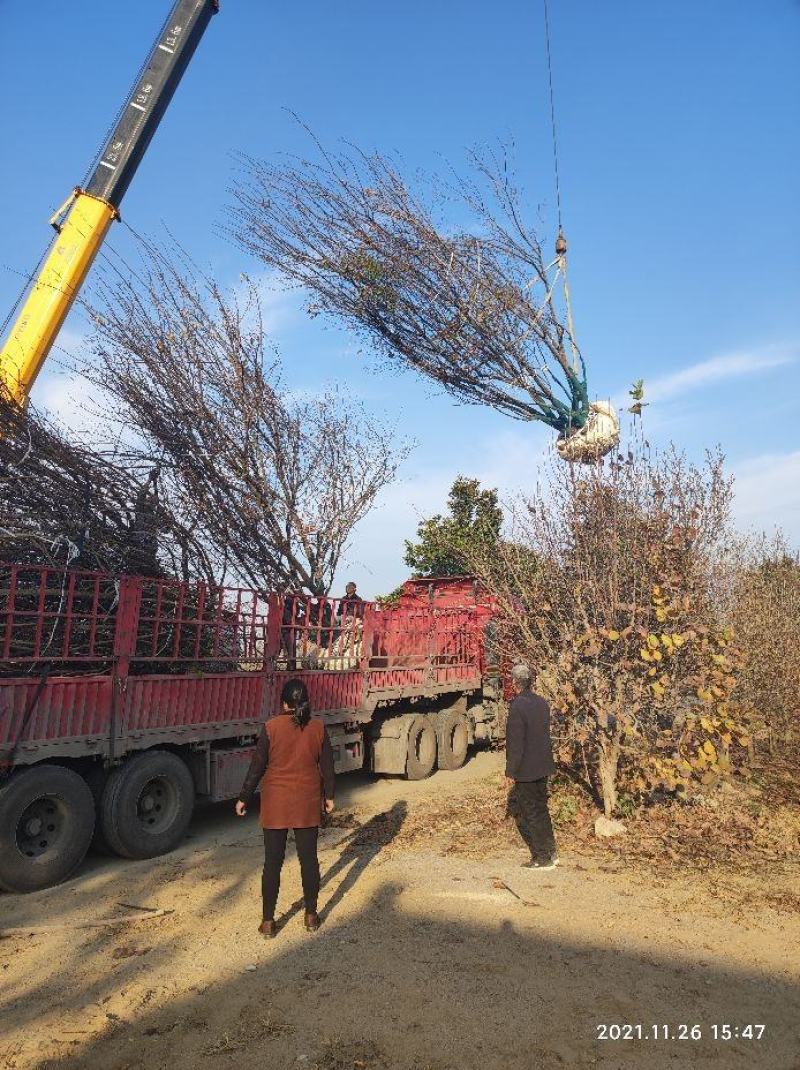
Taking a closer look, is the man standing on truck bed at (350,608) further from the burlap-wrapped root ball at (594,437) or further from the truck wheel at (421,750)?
the burlap-wrapped root ball at (594,437)

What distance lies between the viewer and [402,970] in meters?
4.00

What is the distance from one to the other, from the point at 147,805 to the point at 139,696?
972 mm

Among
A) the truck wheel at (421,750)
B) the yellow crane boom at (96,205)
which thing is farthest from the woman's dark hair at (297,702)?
the truck wheel at (421,750)

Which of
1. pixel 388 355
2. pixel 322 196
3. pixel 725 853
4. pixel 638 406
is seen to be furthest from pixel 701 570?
pixel 322 196

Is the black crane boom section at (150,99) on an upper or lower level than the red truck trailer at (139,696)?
upper

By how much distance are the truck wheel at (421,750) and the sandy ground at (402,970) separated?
4.05 meters

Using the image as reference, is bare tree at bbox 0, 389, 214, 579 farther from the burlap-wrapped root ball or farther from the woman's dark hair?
the burlap-wrapped root ball

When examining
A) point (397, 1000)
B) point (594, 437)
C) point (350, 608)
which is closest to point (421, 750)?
point (350, 608)

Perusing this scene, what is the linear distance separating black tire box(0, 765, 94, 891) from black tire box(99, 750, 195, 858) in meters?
→ 0.22

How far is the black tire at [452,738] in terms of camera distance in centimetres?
1095

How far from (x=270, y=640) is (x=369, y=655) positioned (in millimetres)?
1960

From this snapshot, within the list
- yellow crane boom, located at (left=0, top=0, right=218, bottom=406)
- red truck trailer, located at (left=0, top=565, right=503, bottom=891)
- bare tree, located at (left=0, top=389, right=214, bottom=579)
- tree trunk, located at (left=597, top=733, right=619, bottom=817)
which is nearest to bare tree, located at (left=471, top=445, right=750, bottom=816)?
tree trunk, located at (left=597, top=733, right=619, bottom=817)

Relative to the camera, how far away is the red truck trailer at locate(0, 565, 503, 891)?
5.58 meters

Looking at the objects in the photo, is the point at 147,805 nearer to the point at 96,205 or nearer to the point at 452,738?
the point at 452,738
